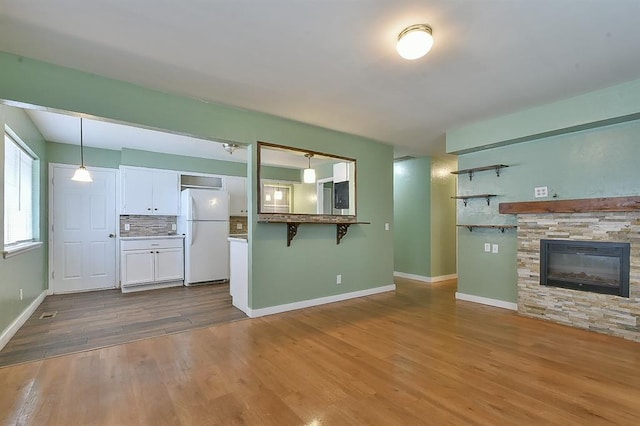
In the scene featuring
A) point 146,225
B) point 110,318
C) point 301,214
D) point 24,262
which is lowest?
point 110,318

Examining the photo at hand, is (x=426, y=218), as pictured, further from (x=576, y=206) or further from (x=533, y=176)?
(x=576, y=206)

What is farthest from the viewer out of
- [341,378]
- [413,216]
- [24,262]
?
[413,216]

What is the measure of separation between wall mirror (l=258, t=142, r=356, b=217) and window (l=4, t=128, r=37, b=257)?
2755mm

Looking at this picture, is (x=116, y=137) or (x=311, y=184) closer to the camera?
(x=116, y=137)

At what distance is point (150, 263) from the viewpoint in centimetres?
525

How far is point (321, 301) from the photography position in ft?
14.0

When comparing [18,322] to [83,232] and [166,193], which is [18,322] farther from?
[166,193]

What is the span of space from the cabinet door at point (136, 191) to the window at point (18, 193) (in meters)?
1.16

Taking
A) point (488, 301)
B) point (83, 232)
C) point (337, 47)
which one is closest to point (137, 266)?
point (83, 232)

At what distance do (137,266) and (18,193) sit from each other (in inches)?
75.8

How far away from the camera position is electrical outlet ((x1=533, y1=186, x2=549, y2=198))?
3.69 meters

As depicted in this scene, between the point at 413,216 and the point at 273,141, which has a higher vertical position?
the point at 273,141

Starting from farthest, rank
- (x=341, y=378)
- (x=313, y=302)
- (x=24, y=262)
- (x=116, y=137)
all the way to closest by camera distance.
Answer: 1. (x=116, y=137)
2. (x=313, y=302)
3. (x=24, y=262)
4. (x=341, y=378)

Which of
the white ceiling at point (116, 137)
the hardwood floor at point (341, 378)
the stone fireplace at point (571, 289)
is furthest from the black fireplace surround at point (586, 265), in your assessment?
the white ceiling at point (116, 137)
